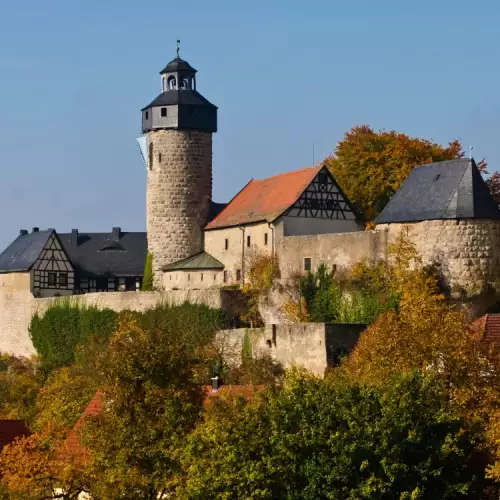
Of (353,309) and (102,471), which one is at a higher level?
(353,309)

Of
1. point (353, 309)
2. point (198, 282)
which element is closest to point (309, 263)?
point (353, 309)

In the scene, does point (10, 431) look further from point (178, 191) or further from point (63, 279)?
point (63, 279)

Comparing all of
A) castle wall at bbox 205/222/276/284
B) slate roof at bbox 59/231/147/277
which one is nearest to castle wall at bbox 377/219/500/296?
castle wall at bbox 205/222/276/284

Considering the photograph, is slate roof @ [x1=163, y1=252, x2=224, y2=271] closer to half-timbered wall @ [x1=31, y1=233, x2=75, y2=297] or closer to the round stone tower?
the round stone tower

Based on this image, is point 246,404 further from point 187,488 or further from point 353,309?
point 353,309

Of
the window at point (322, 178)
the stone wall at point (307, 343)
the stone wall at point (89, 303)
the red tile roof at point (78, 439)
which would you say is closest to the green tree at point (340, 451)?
the red tile roof at point (78, 439)

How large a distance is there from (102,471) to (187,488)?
2.12 m

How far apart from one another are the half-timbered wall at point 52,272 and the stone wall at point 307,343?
1751 centimetres

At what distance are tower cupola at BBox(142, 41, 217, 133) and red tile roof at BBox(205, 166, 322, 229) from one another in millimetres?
2499

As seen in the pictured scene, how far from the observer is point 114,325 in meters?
60.2

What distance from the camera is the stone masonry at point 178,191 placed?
61625 millimetres

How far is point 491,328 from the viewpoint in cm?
4316

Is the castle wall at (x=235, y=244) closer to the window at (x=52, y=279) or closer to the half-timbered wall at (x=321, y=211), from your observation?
the half-timbered wall at (x=321, y=211)

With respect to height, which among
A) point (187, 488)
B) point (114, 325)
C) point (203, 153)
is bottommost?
point (187, 488)
